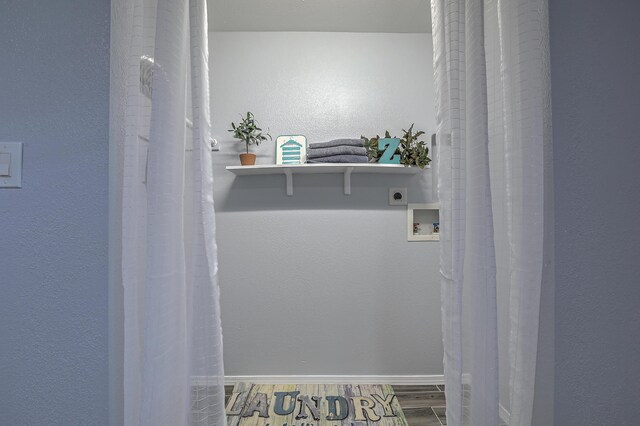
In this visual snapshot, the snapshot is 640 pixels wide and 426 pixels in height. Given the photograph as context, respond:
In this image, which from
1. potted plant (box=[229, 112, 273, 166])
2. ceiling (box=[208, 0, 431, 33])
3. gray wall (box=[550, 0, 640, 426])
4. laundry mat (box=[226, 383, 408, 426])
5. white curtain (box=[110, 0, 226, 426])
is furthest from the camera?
potted plant (box=[229, 112, 273, 166])

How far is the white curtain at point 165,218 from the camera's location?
692 mm

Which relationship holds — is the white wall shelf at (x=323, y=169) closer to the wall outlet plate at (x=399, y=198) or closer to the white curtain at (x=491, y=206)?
the wall outlet plate at (x=399, y=198)

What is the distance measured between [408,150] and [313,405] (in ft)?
5.36

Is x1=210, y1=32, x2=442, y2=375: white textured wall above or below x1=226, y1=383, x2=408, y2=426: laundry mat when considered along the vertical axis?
above

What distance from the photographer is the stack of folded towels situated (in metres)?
2.00

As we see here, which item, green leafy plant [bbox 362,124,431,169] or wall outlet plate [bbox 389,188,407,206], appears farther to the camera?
wall outlet plate [bbox 389,188,407,206]

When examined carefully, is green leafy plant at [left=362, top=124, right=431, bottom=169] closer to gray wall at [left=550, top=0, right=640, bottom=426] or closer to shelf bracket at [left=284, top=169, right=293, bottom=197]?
shelf bracket at [left=284, top=169, right=293, bottom=197]

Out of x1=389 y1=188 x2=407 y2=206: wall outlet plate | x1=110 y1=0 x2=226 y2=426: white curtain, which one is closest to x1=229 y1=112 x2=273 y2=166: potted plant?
x1=389 y1=188 x2=407 y2=206: wall outlet plate

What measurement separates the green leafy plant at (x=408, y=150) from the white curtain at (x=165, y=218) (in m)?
1.41

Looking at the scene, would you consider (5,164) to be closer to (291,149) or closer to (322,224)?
(291,149)

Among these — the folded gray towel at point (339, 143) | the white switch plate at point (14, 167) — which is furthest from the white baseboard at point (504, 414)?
the folded gray towel at point (339, 143)

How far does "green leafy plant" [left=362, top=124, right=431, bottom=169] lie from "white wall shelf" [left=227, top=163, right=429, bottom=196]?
5cm

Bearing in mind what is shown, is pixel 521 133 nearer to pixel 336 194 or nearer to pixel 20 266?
pixel 20 266

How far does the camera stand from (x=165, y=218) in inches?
27.7
